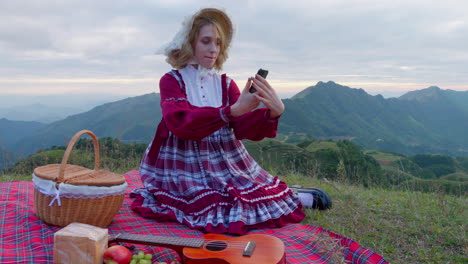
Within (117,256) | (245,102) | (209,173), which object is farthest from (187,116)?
(117,256)

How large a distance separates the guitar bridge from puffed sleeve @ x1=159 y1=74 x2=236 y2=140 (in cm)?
106

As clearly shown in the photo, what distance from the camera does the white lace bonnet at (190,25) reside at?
3471mm

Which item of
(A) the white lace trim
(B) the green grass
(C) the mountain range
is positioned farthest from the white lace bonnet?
(C) the mountain range

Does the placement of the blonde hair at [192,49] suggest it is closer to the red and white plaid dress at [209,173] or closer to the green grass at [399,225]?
the red and white plaid dress at [209,173]

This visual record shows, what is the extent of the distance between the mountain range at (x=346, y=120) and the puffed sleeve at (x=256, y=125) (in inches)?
2114

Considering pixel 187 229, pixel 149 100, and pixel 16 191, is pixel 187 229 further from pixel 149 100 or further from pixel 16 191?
pixel 149 100

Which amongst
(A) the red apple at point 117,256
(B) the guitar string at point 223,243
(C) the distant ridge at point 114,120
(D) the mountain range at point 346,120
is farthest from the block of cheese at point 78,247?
(C) the distant ridge at point 114,120

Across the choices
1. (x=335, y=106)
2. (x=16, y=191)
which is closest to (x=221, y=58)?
(x=16, y=191)

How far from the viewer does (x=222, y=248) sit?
2465 mm

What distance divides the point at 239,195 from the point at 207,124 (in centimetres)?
72

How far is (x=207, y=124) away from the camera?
307cm

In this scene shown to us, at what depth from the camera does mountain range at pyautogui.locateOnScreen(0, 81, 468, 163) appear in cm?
6912

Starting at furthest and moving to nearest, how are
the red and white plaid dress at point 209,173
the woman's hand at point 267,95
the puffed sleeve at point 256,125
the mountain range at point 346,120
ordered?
the mountain range at point 346,120, the puffed sleeve at point 256,125, the red and white plaid dress at point 209,173, the woman's hand at point 267,95

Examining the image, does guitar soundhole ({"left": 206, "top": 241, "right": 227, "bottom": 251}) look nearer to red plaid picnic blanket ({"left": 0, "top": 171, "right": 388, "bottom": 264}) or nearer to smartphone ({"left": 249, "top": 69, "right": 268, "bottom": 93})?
red plaid picnic blanket ({"left": 0, "top": 171, "right": 388, "bottom": 264})
